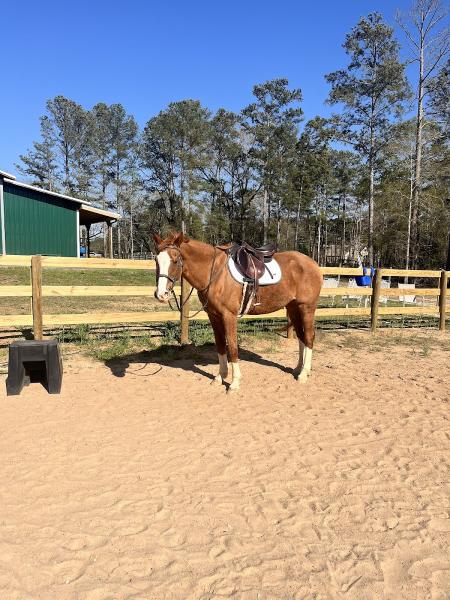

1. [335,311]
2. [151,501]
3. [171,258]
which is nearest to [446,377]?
[335,311]

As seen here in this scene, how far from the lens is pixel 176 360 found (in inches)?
250

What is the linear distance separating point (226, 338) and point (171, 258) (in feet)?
4.23

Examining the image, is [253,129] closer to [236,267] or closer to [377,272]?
[377,272]

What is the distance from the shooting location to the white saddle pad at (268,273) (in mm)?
5047

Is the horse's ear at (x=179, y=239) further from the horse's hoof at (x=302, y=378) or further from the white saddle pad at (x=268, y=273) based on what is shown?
the horse's hoof at (x=302, y=378)

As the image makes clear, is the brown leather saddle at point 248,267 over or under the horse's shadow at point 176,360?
over

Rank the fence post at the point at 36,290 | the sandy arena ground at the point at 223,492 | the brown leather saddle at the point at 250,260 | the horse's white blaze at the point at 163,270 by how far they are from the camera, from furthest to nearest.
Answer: the fence post at the point at 36,290 → the brown leather saddle at the point at 250,260 → the horse's white blaze at the point at 163,270 → the sandy arena ground at the point at 223,492

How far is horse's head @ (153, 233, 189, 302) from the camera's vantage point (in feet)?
14.3

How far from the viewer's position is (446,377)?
589 cm

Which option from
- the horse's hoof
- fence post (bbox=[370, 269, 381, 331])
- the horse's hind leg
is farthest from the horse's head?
fence post (bbox=[370, 269, 381, 331])

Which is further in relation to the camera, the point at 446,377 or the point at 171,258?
the point at 446,377

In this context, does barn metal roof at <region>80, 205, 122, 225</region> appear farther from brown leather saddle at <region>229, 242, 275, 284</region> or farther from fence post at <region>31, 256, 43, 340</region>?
brown leather saddle at <region>229, 242, 275, 284</region>

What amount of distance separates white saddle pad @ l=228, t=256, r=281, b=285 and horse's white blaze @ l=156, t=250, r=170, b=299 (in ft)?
3.00

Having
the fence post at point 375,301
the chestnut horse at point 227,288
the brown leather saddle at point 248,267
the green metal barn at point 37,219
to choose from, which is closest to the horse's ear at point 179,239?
the chestnut horse at point 227,288
